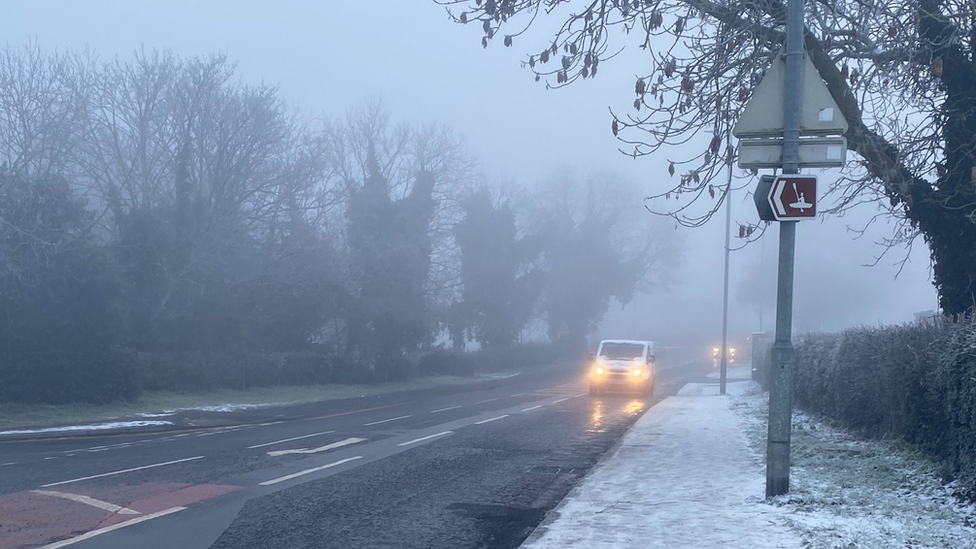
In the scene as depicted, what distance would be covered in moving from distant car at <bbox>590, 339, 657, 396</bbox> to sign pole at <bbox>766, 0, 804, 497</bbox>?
1990 cm

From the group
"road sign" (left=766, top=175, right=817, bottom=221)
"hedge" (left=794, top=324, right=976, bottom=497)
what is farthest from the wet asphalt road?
"hedge" (left=794, top=324, right=976, bottom=497)

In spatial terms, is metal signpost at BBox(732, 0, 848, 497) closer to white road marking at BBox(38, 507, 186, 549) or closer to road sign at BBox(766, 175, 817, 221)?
road sign at BBox(766, 175, 817, 221)

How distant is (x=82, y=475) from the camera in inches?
431

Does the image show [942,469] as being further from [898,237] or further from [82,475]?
[82,475]

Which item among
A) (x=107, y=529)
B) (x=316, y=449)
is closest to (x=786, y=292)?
(x=107, y=529)

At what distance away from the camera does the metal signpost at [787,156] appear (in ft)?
27.6

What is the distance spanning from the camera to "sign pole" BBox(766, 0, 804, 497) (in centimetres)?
850

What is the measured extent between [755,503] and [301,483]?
5290 millimetres

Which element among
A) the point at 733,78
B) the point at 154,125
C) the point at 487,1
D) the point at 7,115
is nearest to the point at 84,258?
the point at 7,115

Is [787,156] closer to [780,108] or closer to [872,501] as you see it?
[780,108]

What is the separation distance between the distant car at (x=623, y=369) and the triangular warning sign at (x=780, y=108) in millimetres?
20233

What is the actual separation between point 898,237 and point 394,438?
917 centimetres

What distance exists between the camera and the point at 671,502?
8906 mm

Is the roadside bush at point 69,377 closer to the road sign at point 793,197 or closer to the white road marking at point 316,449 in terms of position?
the white road marking at point 316,449
